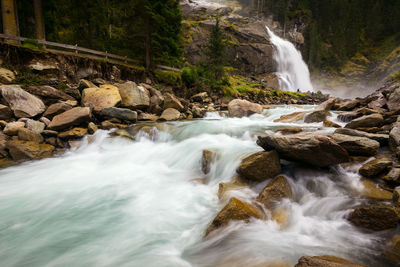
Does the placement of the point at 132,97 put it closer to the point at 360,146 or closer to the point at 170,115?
the point at 170,115

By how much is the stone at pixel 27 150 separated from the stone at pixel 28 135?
17cm

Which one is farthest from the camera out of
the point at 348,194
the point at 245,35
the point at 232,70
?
the point at 245,35

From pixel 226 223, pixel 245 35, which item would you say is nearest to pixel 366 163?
pixel 226 223

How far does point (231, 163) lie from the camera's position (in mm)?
5625

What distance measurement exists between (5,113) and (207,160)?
8.14 meters

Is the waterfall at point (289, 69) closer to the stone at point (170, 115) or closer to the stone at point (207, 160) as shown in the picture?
the stone at point (170, 115)

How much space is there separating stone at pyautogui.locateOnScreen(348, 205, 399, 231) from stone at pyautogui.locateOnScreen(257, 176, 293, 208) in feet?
3.58

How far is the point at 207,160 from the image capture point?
5871 millimetres

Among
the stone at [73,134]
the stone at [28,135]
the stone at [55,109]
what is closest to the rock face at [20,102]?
the stone at [55,109]

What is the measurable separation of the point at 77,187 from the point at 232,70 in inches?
1560

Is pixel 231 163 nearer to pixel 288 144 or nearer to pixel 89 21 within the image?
pixel 288 144

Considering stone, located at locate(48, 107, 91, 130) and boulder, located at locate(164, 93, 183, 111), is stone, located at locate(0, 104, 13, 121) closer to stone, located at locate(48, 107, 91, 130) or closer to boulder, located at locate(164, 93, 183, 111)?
stone, located at locate(48, 107, 91, 130)

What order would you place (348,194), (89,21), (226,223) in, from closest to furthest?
(226,223) < (348,194) < (89,21)

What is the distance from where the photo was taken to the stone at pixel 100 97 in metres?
9.56
